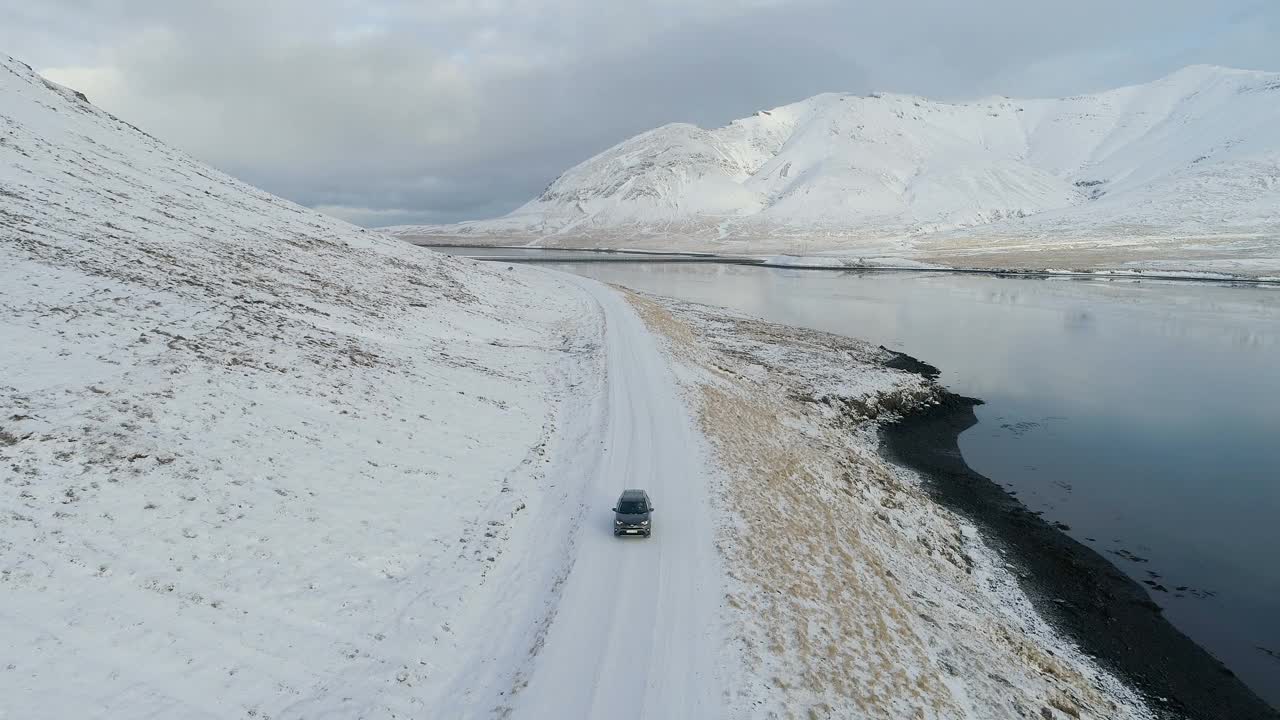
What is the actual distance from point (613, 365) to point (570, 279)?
60726 mm

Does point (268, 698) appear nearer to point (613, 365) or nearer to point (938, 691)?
point (938, 691)

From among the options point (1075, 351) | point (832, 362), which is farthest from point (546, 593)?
point (1075, 351)

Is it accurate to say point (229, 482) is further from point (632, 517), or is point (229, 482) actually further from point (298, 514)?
point (632, 517)

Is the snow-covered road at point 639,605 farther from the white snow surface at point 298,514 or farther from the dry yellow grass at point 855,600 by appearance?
the dry yellow grass at point 855,600

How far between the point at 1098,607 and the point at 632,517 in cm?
1640

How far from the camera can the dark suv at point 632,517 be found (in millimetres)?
17484

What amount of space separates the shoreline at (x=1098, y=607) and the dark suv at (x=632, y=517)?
13.7 metres

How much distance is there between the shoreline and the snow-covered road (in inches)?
488

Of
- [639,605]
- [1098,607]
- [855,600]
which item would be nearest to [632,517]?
[639,605]

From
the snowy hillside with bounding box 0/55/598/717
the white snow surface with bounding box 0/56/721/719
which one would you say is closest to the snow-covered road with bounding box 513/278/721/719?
the white snow surface with bounding box 0/56/721/719

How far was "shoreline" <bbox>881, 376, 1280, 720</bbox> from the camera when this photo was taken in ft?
53.7

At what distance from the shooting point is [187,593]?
39.7 feet

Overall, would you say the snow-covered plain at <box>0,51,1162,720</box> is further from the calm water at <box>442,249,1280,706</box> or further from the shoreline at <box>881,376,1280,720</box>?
the calm water at <box>442,249,1280,706</box>

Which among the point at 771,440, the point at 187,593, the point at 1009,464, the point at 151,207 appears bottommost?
the point at 1009,464
